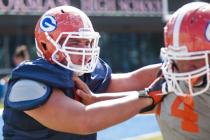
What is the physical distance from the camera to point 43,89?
2.08m

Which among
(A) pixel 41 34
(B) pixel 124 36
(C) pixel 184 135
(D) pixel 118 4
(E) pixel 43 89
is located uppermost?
(A) pixel 41 34

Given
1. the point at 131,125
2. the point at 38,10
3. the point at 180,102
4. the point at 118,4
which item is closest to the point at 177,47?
the point at 180,102

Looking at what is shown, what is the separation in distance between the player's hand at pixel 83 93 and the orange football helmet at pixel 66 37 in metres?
0.05

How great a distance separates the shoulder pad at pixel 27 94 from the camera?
205 centimetres

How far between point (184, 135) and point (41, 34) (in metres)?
0.75

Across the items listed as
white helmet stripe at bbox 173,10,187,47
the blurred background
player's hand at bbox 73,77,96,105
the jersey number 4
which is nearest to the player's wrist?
the jersey number 4

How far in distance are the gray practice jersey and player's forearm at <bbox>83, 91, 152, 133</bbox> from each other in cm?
13

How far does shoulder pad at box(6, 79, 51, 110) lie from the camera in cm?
205

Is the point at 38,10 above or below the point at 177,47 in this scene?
below

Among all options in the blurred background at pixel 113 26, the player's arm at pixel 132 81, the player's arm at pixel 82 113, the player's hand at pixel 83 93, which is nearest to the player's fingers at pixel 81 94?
the player's hand at pixel 83 93

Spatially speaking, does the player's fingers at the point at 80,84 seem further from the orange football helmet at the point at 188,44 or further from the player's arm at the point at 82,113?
the orange football helmet at the point at 188,44

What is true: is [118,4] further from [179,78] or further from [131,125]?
[179,78]

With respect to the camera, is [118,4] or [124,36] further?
[124,36]

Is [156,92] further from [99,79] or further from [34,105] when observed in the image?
[99,79]
